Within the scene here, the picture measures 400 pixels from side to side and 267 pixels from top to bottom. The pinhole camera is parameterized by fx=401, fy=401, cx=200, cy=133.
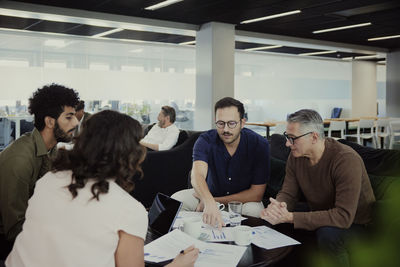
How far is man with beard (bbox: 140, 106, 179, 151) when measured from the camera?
5535 mm

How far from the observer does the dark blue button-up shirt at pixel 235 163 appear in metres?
3.01

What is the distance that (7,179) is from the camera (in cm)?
210

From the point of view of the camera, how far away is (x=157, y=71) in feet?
30.1

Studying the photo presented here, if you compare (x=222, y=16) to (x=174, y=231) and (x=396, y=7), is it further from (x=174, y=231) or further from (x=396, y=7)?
(x=174, y=231)

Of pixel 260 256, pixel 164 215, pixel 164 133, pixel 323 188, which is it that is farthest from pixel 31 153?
pixel 164 133

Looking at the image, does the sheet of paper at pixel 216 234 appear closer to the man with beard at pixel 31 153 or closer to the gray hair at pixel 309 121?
the gray hair at pixel 309 121

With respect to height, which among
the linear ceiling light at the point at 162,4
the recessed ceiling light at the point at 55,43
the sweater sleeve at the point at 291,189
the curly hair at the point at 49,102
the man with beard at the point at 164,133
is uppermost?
the linear ceiling light at the point at 162,4

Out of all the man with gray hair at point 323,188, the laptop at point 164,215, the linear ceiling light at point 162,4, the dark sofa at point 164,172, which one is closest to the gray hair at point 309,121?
the man with gray hair at point 323,188

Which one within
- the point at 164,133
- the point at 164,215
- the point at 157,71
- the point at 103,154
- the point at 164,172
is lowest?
the point at 164,172

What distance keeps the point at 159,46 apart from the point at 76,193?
848 cm

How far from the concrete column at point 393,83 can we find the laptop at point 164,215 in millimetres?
11686

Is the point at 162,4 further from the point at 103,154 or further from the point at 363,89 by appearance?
the point at 363,89

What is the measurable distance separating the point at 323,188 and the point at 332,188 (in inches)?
2.2

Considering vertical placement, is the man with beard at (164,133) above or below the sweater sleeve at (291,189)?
above
